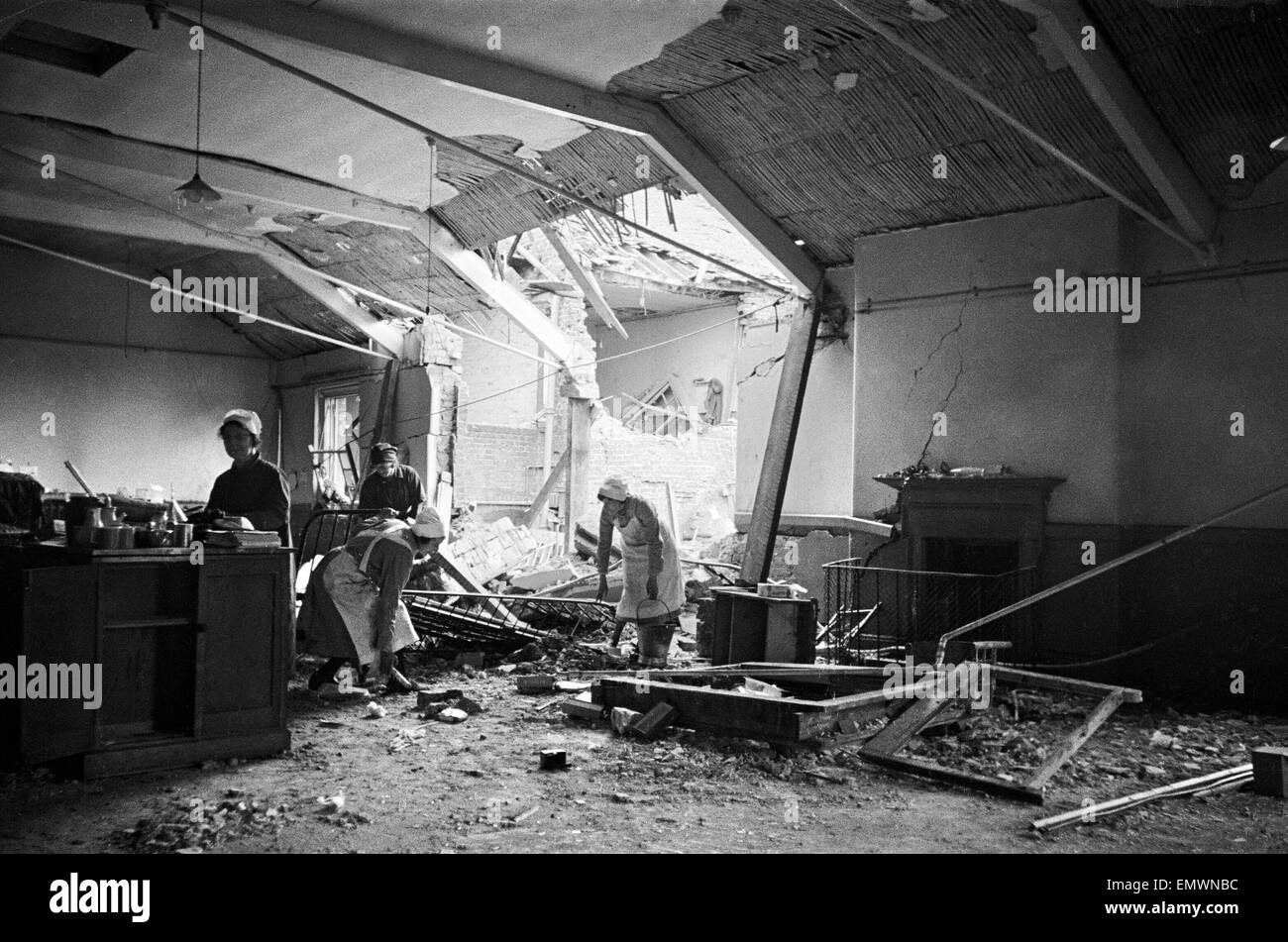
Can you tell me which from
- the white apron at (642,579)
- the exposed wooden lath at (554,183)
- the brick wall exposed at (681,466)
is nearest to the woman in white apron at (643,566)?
the white apron at (642,579)

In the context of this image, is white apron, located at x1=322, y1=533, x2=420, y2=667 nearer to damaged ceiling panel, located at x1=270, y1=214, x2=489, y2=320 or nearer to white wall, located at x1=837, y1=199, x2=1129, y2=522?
white wall, located at x1=837, y1=199, x2=1129, y2=522

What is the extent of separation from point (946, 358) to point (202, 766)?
676 cm

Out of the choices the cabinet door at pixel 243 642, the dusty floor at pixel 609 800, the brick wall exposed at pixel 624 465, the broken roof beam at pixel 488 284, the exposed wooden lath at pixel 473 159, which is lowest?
the dusty floor at pixel 609 800

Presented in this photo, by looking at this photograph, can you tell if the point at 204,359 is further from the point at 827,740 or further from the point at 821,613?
the point at 827,740

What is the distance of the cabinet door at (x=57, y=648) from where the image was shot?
482 centimetres

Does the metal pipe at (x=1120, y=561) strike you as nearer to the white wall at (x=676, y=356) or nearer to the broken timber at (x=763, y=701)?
the broken timber at (x=763, y=701)

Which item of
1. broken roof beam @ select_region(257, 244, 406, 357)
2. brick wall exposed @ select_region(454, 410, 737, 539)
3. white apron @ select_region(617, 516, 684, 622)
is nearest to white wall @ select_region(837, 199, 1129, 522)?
white apron @ select_region(617, 516, 684, 622)

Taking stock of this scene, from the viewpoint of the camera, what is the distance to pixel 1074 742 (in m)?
5.59

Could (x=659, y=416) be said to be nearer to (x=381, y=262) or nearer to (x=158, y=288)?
(x=381, y=262)

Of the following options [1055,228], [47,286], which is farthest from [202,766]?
[47,286]

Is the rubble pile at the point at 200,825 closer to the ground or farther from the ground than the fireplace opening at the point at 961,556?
closer to the ground

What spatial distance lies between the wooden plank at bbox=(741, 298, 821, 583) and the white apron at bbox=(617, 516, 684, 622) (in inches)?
67.0

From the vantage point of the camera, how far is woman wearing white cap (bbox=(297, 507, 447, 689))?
23.5 ft

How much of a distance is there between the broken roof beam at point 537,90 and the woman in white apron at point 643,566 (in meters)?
2.88
